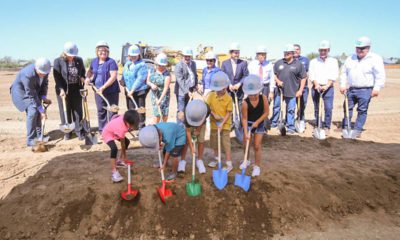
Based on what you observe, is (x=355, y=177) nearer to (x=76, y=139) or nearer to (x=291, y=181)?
(x=291, y=181)

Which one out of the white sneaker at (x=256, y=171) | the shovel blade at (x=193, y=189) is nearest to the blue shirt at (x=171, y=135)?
the shovel blade at (x=193, y=189)

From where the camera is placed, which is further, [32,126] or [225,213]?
[32,126]

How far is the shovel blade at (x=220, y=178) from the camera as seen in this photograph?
3984 millimetres

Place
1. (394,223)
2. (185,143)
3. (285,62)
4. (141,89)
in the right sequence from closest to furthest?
(394,223), (185,143), (141,89), (285,62)

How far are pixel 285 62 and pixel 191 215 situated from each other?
4.29m

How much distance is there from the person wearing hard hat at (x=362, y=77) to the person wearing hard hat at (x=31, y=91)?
5.93m

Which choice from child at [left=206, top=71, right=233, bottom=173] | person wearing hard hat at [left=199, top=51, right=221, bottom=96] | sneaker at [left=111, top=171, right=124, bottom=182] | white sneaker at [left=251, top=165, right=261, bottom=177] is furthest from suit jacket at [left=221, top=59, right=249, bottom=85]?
sneaker at [left=111, top=171, right=124, bottom=182]

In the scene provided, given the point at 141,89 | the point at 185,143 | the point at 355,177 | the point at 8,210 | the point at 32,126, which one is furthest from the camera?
the point at 141,89

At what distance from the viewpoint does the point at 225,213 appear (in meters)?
3.73

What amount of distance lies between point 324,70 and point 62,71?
5.43m

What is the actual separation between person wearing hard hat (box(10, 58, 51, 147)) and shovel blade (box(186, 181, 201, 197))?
325 cm

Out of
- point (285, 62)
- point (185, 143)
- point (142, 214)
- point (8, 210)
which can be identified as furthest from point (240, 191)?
point (285, 62)

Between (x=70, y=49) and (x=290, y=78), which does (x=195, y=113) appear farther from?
(x=290, y=78)

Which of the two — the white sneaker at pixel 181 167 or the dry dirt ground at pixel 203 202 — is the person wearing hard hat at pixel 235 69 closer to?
the dry dirt ground at pixel 203 202
